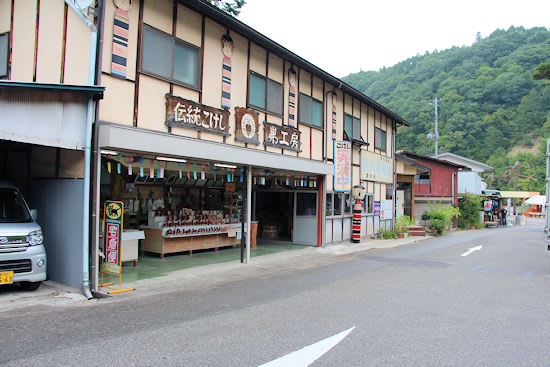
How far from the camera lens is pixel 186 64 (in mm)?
9633

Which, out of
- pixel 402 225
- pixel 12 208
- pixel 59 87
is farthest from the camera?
pixel 402 225

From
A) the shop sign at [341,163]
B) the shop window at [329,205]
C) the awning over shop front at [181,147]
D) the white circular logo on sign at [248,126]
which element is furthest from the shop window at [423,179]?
the white circular logo on sign at [248,126]

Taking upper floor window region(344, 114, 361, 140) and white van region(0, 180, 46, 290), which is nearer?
white van region(0, 180, 46, 290)

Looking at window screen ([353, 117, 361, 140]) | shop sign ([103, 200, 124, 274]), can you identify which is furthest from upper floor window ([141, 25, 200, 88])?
window screen ([353, 117, 361, 140])

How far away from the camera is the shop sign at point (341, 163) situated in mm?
15852

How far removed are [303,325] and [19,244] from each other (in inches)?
205

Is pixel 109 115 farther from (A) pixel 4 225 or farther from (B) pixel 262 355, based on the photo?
(B) pixel 262 355

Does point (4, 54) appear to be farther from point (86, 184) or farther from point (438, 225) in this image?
point (438, 225)

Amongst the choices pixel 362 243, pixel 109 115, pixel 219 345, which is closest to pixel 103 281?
pixel 109 115

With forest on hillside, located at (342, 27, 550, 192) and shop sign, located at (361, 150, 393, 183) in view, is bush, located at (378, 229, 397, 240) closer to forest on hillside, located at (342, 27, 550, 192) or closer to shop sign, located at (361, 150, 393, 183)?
shop sign, located at (361, 150, 393, 183)

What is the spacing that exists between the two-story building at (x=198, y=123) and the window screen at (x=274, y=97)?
49 mm

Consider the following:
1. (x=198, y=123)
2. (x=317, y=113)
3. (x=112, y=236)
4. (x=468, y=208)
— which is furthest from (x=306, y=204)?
(x=468, y=208)

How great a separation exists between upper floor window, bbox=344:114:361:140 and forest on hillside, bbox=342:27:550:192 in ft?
142

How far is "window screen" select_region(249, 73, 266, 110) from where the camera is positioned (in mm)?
11891
